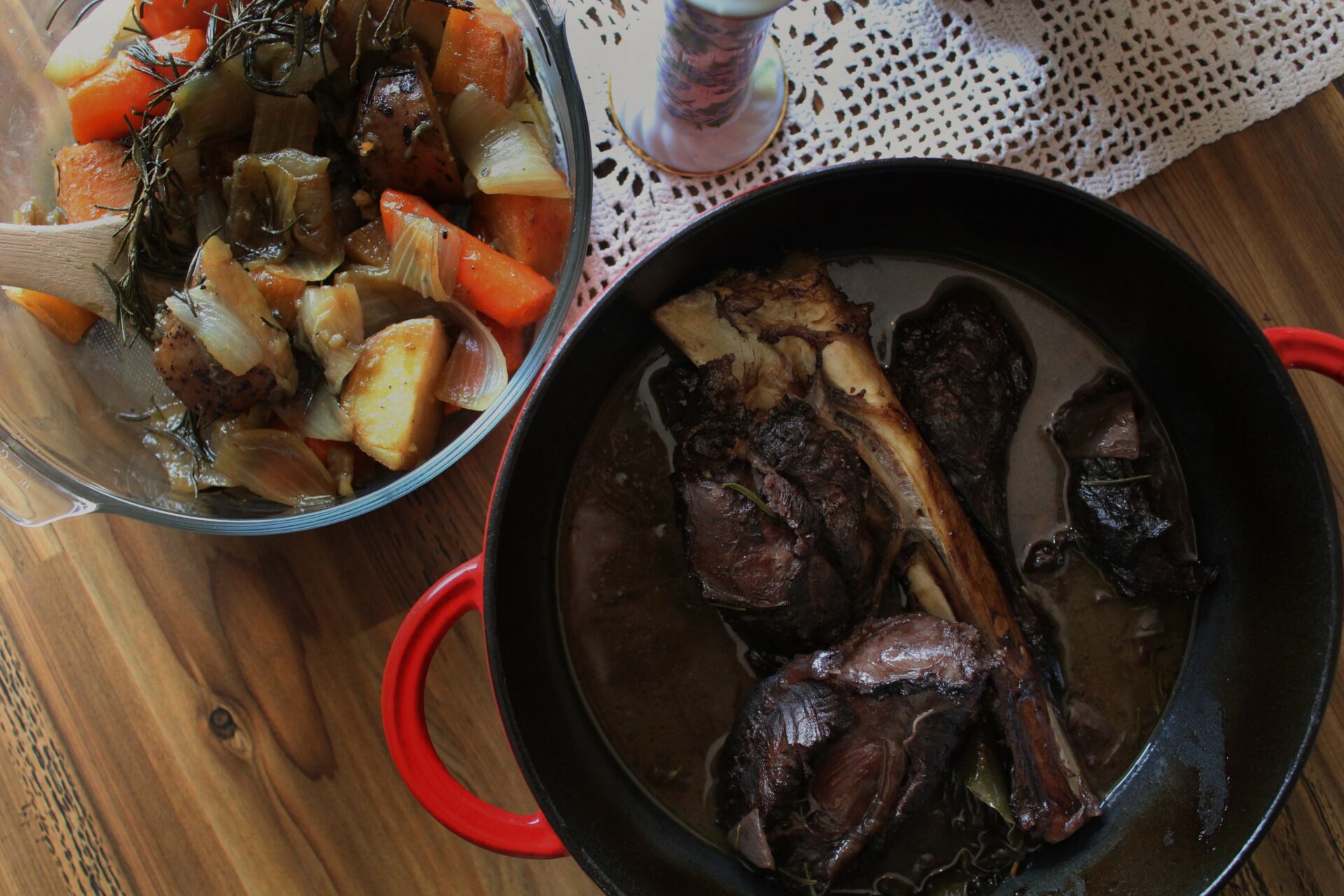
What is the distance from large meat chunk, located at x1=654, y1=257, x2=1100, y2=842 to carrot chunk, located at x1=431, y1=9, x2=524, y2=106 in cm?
42

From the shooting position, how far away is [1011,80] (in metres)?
1.51

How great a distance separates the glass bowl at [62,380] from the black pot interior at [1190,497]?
0.20 meters

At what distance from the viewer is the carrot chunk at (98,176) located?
1.32 m

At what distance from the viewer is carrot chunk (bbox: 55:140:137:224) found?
4.32ft

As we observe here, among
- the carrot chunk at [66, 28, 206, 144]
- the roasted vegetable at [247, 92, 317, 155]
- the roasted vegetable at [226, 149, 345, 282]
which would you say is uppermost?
the carrot chunk at [66, 28, 206, 144]

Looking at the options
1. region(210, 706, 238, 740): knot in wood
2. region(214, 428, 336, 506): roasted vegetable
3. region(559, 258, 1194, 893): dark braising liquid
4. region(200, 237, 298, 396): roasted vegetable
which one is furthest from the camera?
region(210, 706, 238, 740): knot in wood

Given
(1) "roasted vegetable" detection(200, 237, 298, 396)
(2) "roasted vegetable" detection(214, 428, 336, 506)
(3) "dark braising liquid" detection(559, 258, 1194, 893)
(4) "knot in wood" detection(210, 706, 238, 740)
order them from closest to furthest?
(1) "roasted vegetable" detection(200, 237, 298, 396), (2) "roasted vegetable" detection(214, 428, 336, 506), (3) "dark braising liquid" detection(559, 258, 1194, 893), (4) "knot in wood" detection(210, 706, 238, 740)

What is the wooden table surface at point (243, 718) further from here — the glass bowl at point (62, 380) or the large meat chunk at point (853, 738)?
the large meat chunk at point (853, 738)

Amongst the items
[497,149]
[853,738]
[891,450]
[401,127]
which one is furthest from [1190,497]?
[401,127]

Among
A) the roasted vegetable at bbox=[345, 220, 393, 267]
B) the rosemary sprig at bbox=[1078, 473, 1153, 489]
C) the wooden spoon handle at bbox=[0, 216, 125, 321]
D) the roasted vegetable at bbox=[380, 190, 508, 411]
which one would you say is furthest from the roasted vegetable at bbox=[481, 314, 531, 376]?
the rosemary sprig at bbox=[1078, 473, 1153, 489]

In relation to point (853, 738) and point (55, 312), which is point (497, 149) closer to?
point (55, 312)

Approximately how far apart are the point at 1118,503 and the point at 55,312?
1.69m

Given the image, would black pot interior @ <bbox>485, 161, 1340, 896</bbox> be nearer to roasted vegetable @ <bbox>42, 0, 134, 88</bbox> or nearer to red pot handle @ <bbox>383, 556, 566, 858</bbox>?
red pot handle @ <bbox>383, 556, 566, 858</bbox>

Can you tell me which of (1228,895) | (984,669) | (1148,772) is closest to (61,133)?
(984,669)
